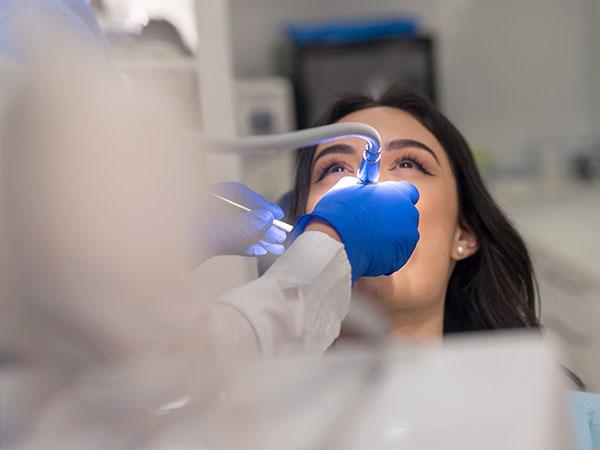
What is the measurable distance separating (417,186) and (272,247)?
0.35 metres

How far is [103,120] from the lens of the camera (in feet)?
1.24

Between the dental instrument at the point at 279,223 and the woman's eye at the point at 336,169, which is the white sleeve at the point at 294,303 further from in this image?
the woman's eye at the point at 336,169

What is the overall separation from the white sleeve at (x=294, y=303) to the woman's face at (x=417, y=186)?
386 millimetres

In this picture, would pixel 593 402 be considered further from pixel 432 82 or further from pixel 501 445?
pixel 432 82

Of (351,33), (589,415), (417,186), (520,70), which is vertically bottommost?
(589,415)

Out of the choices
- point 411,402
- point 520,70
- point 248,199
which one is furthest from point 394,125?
point 520,70

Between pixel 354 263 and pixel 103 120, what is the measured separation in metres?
0.46

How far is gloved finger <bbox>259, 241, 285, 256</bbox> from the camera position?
2.66 feet

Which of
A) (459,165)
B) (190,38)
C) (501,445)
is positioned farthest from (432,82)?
(501,445)

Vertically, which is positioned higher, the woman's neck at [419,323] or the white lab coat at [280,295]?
the white lab coat at [280,295]

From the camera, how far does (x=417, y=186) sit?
1.12 meters

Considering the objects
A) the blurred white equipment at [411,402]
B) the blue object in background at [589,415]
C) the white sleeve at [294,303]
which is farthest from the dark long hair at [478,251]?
the blurred white equipment at [411,402]

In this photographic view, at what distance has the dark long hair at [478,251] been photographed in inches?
46.6

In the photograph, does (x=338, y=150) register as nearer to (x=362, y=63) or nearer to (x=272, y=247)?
(x=272, y=247)
